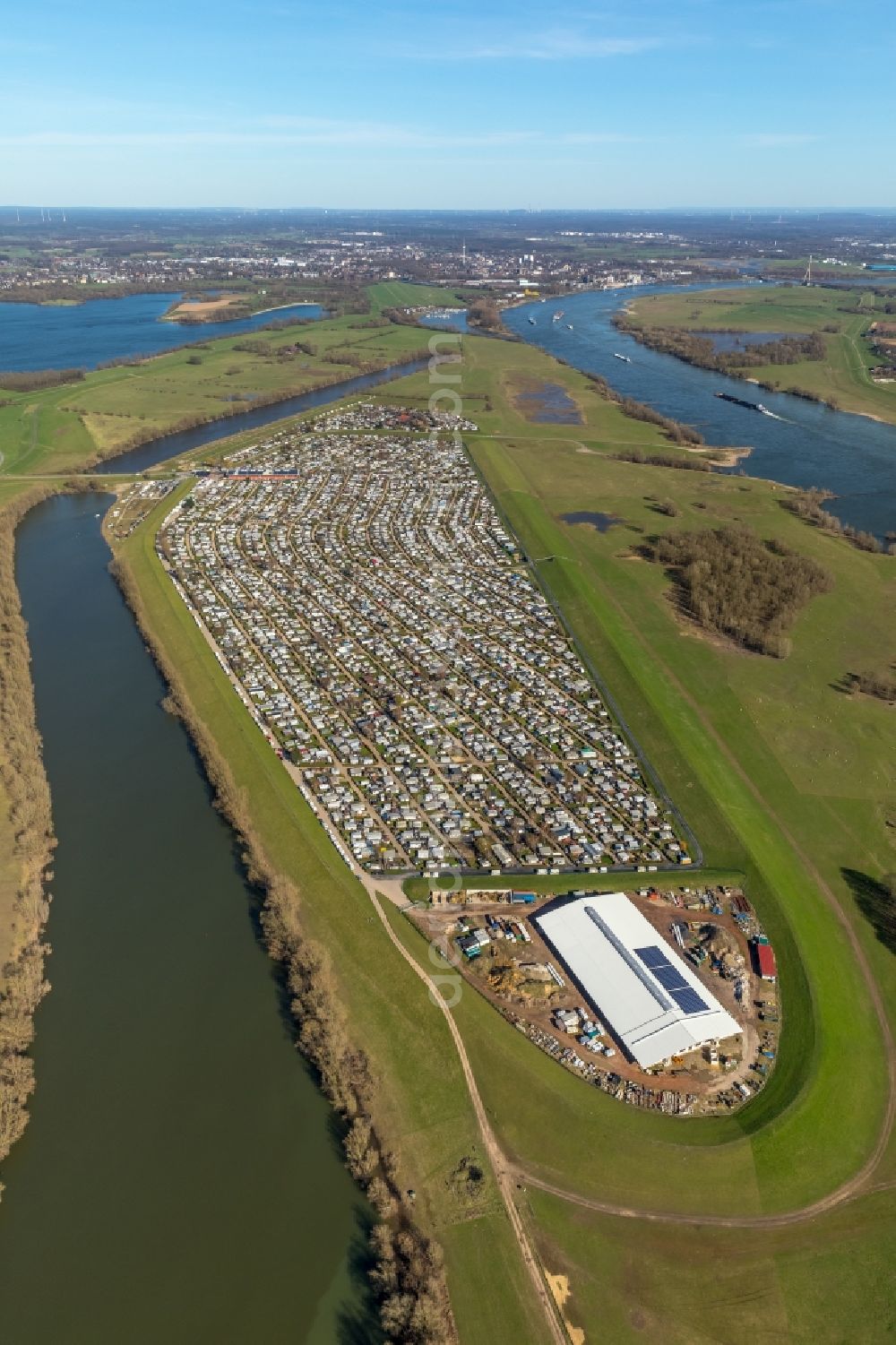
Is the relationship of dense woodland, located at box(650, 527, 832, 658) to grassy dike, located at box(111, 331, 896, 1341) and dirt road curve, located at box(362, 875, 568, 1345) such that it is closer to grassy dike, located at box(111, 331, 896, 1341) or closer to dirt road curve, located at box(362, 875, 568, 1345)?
grassy dike, located at box(111, 331, 896, 1341)

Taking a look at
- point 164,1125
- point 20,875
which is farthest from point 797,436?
point 164,1125

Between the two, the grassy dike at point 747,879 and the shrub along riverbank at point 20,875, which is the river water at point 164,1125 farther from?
the grassy dike at point 747,879

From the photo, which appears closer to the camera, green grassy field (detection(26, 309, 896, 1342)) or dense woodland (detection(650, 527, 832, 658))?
green grassy field (detection(26, 309, 896, 1342))

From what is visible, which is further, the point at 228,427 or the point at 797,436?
the point at 228,427

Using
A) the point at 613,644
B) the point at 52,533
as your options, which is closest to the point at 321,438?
the point at 52,533

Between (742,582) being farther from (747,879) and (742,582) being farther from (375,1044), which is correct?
(375,1044)

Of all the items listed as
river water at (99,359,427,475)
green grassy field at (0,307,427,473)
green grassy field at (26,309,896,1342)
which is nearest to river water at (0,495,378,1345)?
green grassy field at (26,309,896,1342)

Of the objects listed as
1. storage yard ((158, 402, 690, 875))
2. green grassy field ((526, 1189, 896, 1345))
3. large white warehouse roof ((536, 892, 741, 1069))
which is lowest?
green grassy field ((526, 1189, 896, 1345))
